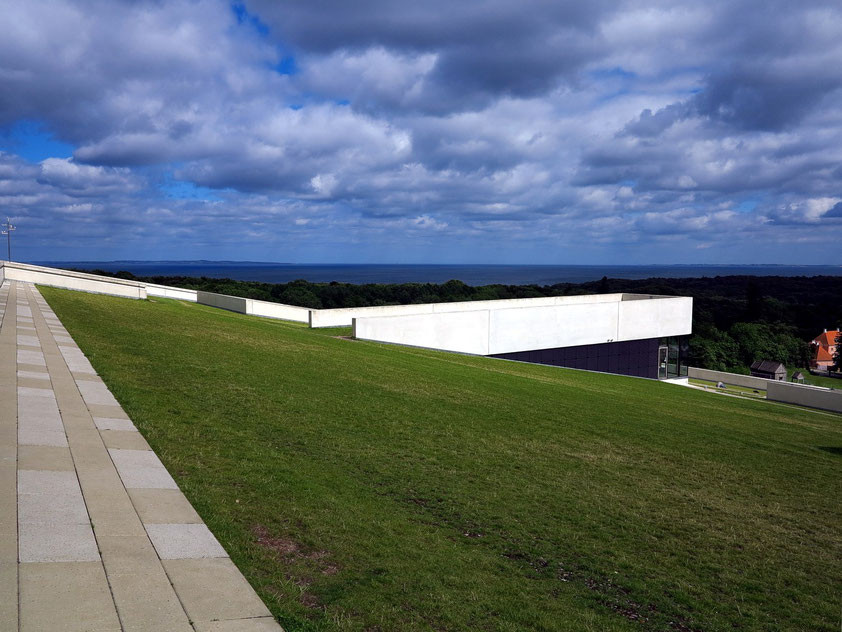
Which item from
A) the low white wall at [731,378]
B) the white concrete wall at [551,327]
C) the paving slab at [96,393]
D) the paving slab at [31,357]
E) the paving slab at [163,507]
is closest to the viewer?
the paving slab at [163,507]

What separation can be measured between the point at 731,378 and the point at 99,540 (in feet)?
162

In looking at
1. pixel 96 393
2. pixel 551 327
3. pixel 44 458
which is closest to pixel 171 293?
pixel 551 327

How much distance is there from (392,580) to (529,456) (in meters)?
4.86

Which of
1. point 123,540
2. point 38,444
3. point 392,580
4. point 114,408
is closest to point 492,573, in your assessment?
point 392,580

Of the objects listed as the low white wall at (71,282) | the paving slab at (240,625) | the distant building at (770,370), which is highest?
the low white wall at (71,282)

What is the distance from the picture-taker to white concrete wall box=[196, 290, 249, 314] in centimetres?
3553

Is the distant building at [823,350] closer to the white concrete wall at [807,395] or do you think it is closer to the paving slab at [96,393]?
the white concrete wall at [807,395]

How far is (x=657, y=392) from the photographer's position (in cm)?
2220

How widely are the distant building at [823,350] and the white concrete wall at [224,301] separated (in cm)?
9158

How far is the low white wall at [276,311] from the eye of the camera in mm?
35062

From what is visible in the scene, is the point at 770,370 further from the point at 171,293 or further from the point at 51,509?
the point at 51,509

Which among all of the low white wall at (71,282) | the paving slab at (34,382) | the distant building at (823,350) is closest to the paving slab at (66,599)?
the paving slab at (34,382)

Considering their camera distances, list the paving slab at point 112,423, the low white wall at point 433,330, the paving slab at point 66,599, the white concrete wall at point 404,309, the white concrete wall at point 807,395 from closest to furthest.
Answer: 1. the paving slab at point 66,599
2. the paving slab at point 112,423
3. the white concrete wall at point 807,395
4. the low white wall at point 433,330
5. the white concrete wall at point 404,309

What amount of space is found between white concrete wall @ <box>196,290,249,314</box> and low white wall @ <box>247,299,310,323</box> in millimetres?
543
